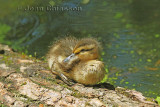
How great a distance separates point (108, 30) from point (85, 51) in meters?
Answer: 4.19

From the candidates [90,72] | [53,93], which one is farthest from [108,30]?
[53,93]

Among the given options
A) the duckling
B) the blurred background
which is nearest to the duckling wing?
the duckling

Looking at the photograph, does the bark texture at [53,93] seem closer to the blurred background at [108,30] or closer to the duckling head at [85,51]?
the duckling head at [85,51]

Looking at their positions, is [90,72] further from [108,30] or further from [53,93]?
[108,30]

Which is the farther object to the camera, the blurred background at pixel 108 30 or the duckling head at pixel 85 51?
→ the blurred background at pixel 108 30

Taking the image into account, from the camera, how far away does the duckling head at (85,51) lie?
3.98 meters

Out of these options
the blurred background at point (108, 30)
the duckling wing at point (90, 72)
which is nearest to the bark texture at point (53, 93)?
the duckling wing at point (90, 72)

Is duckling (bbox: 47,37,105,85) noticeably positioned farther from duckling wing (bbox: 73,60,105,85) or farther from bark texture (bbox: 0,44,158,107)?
bark texture (bbox: 0,44,158,107)

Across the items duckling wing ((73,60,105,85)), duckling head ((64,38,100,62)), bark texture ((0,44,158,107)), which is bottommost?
bark texture ((0,44,158,107))

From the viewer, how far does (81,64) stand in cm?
406

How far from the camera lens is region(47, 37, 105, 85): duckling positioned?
3943mm

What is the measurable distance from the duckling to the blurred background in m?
0.92

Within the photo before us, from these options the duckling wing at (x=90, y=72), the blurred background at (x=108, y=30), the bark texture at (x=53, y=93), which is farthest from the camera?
the blurred background at (x=108, y=30)

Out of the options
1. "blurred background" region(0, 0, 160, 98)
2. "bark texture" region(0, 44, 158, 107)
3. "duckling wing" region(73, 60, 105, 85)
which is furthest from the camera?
"blurred background" region(0, 0, 160, 98)
